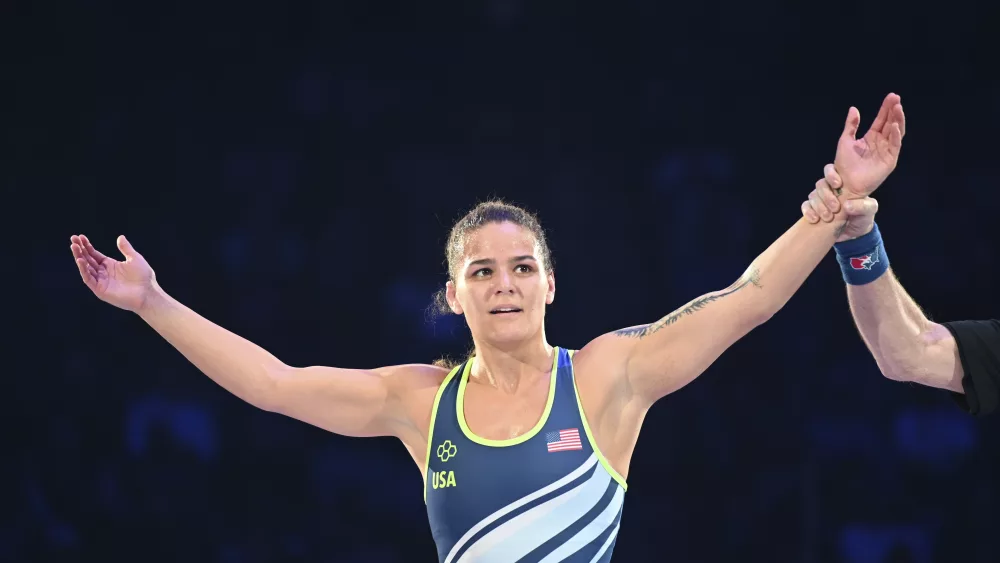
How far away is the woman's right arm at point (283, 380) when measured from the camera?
2668 mm

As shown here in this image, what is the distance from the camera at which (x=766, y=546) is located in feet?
13.6

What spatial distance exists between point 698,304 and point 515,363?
519 mm

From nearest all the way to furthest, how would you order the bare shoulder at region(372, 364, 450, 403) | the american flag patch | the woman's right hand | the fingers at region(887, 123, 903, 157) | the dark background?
1. the fingers at region(887, 123, 903, 157)
2. the american flag patch
3. the woman's right hand
4. the bare shoulder at region(372, 364, 450, 403)
5. the dark background

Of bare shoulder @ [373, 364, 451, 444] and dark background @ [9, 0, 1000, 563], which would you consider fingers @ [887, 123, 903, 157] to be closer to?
bare shoulder @ [373, 364, 451, 444]

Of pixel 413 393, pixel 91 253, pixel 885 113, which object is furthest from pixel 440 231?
pixel 885 113

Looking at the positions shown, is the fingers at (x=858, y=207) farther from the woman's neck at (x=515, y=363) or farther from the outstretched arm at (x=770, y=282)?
the woman's neck at (x=515, y=363)

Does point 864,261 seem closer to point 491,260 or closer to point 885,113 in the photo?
point 885,113

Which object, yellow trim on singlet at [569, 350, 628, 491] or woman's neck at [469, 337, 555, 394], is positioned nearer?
yellow trim on singlet at [569, 350, 628, 491]

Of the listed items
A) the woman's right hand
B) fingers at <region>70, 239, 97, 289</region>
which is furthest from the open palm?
fingers at <region>70, 239, 97, 289</region>

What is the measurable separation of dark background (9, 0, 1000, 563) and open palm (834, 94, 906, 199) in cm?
185

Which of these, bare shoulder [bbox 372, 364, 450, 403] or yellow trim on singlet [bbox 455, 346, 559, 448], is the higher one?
bare shoulder [bbox 372, 364, 450, 403]

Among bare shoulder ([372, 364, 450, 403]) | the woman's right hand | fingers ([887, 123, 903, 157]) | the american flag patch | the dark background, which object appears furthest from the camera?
the dark background

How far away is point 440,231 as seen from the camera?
4.36 meters

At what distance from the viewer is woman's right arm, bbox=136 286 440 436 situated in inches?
105
